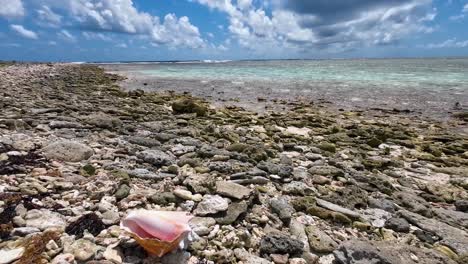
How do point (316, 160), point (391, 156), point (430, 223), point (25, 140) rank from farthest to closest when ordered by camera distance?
1. point (391, 156)
2. point (316, 160)
3. point (25, 140)
4. point (430, 223)

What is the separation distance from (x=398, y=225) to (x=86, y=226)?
411cm

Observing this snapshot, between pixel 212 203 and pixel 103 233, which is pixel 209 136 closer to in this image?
pixel 212 203

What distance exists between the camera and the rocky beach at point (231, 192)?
3.57m

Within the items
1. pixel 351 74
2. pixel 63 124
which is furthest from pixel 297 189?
pixel 351 74

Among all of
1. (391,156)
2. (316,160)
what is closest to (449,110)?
(391,156)

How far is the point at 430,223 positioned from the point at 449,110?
44.8ft

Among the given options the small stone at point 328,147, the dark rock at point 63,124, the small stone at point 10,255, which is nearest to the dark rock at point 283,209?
the small stone at point 10,255

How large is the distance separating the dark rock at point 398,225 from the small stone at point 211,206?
92.4 inches

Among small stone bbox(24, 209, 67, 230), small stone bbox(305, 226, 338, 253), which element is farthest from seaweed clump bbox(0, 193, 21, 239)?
small stone bbox(305, 226, 338, 253)

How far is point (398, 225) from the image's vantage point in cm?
462

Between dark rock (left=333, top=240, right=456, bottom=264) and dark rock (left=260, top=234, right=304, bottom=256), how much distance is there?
1.38 feet

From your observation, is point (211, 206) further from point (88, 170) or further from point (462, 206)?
point (462, 206)

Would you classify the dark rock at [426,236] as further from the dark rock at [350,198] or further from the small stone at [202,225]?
the small stone at [202,225]

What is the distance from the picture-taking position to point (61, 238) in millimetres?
3416
